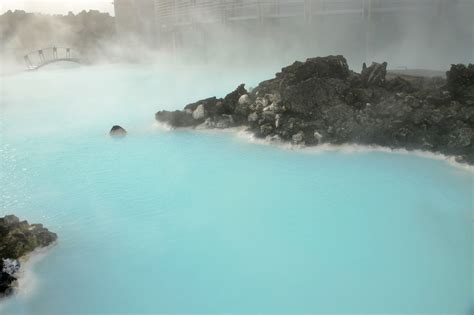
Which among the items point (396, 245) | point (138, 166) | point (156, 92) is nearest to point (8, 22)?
point (156, 92)

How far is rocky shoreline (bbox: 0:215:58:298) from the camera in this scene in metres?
6.75

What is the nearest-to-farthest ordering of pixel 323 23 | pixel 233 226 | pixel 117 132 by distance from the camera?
1. pixel 233 226
2. pixel 117 132
3. pixel 323 23

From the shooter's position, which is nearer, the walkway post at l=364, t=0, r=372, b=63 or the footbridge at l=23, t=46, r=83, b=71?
the walkway post at l=364, t=0, r=372, b=63

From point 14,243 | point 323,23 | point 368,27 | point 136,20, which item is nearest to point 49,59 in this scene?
point 136,20

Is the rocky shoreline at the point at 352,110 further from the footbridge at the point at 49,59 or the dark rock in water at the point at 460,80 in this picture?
the footbridge at the point at 49,59

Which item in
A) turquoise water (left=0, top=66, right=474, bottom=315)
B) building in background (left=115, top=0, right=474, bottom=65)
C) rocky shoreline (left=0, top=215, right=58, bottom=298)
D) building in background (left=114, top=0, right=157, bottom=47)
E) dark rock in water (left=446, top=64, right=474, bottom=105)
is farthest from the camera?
building in background (left=114, top=0, right=157, bottom=47)

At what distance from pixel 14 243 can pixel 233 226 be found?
4.00m

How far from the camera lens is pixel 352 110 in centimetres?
1335

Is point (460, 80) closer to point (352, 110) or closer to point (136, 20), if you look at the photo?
point (352, 110)

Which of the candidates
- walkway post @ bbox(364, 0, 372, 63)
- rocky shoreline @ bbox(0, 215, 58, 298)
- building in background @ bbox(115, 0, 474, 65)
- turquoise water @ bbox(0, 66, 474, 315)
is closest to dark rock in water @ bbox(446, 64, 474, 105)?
turquoise water @ bbox(0, 66, 474, 315)

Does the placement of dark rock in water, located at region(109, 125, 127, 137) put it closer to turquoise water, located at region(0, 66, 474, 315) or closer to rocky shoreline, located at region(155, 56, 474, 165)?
turquoise water, located at region(0, 66, 474, 315)

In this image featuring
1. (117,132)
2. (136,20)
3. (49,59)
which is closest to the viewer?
(117,132)

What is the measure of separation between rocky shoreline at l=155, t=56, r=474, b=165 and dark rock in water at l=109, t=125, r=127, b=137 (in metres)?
1.68

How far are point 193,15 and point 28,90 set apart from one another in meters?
11.7
